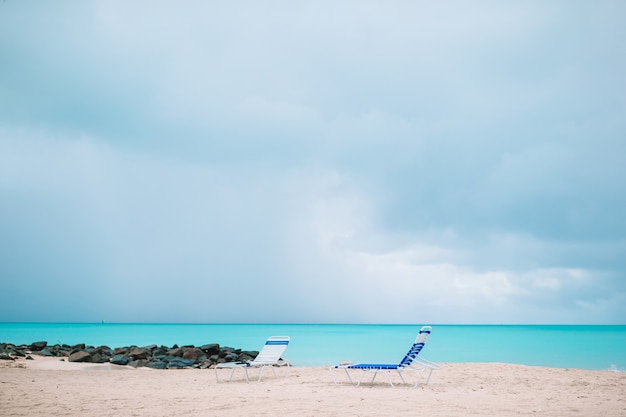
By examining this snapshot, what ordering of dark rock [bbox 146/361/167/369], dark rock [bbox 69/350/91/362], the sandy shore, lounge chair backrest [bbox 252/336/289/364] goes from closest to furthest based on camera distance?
the sandy shore, lounge chair backrest [bbox 252/336/289/364], dark rock [bbox 146/361/167/369], dark rock [bbox 69/350/91/362]

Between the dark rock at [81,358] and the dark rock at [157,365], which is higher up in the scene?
the dark rock at [81,358]

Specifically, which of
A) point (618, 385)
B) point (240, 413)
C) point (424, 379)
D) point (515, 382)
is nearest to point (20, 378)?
point (240, 413)

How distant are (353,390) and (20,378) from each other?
7395 millimetres

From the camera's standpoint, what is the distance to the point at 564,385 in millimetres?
11773

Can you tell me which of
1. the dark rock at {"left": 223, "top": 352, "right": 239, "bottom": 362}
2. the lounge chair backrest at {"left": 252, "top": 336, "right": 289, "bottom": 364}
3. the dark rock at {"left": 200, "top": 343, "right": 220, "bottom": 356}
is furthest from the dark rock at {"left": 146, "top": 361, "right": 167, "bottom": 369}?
the lounge chair backrest at {"left": 252, "top": 336, "right": 289, "bottom": 364}

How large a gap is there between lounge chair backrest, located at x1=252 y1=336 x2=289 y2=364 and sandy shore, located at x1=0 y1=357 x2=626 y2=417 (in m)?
0.49

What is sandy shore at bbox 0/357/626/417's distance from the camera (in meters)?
8.16

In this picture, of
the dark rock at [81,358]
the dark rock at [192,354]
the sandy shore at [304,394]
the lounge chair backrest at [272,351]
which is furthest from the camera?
the dark rock at [192,354]

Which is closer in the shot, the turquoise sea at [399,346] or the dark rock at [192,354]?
the dark rock at [192,354]

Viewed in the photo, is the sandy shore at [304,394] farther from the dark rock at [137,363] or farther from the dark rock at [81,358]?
the dark rock at [81,358]

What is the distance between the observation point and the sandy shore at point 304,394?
8.16 metres

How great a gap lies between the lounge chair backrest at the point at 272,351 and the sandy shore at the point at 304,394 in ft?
1.60

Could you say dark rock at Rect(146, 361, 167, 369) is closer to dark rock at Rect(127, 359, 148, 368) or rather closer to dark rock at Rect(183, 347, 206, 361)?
dark rock at Rect(127, 359, 148, 368)

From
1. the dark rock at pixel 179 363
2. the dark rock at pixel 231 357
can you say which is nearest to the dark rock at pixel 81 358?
the dark rock at pixel 179 363
